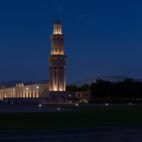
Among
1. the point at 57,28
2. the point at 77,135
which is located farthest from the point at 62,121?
the point at 57,28

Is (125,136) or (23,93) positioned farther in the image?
(23,93)

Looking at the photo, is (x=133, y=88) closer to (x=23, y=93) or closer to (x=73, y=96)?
(x=73, y=96)

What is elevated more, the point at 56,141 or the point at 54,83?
the point at 54,83

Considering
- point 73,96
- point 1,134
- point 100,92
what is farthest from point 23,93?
point 1,134

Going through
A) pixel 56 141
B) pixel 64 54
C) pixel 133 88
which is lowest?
pixel 56 141

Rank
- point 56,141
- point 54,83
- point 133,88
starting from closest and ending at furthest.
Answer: point 56,141, point 133,88, point 54,83

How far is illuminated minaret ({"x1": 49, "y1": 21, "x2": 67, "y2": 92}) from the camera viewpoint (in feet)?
447

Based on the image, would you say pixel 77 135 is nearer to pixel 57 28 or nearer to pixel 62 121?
pixel 62 121

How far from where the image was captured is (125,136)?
78.1 feet

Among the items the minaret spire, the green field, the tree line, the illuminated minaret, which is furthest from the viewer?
the minaret spire

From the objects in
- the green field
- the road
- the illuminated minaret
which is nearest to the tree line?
the illuminated minaret

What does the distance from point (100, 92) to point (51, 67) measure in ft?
64.6

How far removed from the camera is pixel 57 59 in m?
137

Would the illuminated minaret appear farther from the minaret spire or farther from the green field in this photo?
the green field
